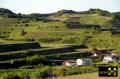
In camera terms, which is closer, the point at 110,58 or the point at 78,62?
the point at 78,62

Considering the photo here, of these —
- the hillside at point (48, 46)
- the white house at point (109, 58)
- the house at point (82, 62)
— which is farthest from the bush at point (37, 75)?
the white house at point (109, 58)

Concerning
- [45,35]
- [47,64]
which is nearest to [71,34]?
[45,35]

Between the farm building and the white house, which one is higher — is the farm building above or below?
above

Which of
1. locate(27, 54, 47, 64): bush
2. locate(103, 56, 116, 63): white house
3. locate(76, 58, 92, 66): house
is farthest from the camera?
locate(103, 56, 116, 63): white house

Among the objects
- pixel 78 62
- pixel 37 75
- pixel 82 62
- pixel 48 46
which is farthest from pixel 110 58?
pixel 37 75

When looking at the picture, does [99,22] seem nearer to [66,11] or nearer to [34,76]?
[66,11]

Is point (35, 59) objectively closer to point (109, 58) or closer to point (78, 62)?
point (78, 62)

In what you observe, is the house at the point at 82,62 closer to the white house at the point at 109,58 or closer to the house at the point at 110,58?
the white house at the point at 109,58

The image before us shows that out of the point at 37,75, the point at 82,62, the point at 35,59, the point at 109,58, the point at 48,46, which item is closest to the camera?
the point at 37,75

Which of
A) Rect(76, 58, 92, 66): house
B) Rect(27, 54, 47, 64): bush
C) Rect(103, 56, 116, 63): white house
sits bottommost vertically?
Rect(103, 56, 116, 63): white house

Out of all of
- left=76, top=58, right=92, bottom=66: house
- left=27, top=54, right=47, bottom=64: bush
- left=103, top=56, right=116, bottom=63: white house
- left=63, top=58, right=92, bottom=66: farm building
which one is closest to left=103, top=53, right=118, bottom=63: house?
left=103, top=56, right=116, bottom=63: white house

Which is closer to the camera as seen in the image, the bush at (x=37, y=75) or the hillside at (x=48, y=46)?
the bush at (x=37, y=75)

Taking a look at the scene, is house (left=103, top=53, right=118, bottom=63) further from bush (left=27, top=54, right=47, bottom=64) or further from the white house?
bush (left=27, top=54, right=47, bottom=64)

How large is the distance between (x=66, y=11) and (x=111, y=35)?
6555 centimetres
